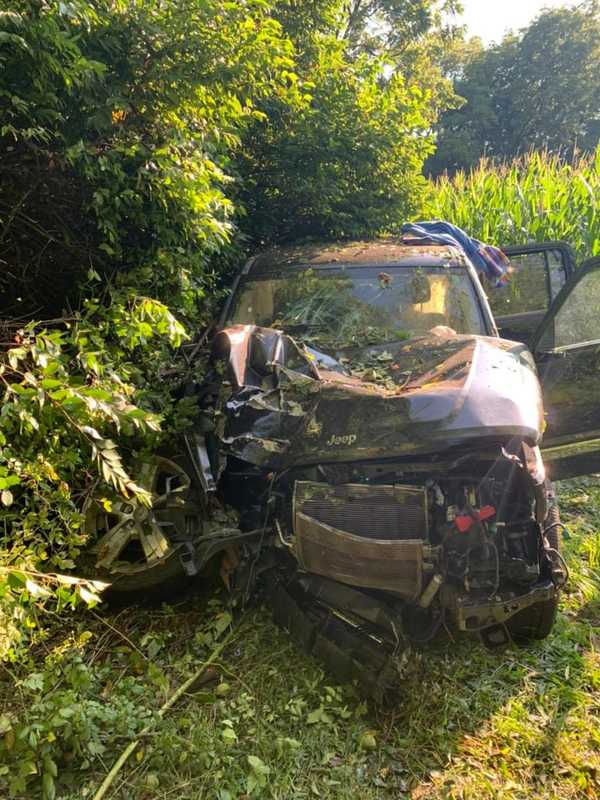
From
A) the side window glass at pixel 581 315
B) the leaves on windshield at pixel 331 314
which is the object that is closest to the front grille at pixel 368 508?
the leaves on windshield at pixel 331 314

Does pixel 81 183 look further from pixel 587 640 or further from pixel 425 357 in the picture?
pixel 587 640

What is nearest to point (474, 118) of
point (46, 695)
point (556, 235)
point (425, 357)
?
point (556, 235)

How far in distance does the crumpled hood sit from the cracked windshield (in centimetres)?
42

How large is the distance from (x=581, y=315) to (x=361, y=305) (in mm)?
1390

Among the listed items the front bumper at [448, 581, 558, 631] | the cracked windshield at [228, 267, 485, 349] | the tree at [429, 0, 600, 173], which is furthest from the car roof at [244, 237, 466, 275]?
the tree at [429, 0, 600, 173]

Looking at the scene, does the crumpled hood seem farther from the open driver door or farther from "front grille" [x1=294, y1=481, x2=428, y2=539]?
the open driver door

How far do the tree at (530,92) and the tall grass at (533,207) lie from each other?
20755 millimetres

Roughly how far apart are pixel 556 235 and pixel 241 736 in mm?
6042

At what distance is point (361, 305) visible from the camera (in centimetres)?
344

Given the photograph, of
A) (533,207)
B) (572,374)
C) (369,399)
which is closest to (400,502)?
(369,399)

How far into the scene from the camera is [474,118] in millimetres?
27016

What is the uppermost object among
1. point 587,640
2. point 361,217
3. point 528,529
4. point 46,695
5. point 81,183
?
point 81,183

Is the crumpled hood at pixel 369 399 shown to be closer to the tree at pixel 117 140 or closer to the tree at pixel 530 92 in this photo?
the tree at pixel 117 140

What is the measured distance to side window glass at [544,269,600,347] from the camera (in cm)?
330
